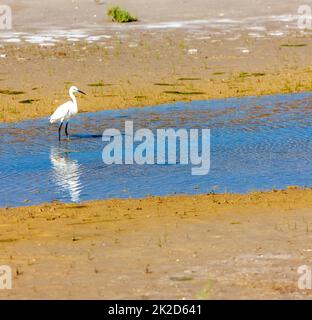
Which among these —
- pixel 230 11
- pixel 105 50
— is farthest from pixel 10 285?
pixel 230 11

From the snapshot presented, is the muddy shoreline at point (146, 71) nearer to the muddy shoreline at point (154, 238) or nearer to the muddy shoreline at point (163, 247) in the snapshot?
the muddy shoreline at point (154, 238)

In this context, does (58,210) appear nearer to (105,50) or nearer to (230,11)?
(105,50)

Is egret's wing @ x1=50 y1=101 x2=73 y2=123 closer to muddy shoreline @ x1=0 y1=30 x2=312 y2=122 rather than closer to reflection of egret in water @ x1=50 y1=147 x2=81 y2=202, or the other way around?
reflection of egret in water @ x1=50 y1=147 x2=81 y2=202

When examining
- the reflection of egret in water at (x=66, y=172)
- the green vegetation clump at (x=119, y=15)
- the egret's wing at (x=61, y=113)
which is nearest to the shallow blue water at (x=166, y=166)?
the reflection of egret in water at (x=66, y=172)

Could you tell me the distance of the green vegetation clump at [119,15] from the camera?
34.2 meters

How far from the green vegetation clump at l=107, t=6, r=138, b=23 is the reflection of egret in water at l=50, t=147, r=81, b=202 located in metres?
17.2

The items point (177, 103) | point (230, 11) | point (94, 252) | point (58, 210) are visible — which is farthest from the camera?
point (230, 11)

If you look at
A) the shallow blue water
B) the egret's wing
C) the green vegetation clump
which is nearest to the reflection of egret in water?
the shallow blue water

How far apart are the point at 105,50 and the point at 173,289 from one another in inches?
813

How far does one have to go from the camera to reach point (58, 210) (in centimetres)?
1295

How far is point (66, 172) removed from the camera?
614 inches

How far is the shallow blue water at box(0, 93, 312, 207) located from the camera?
14.4 metres

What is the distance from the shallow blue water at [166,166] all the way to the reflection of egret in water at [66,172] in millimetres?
15

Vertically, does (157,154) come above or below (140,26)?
below
